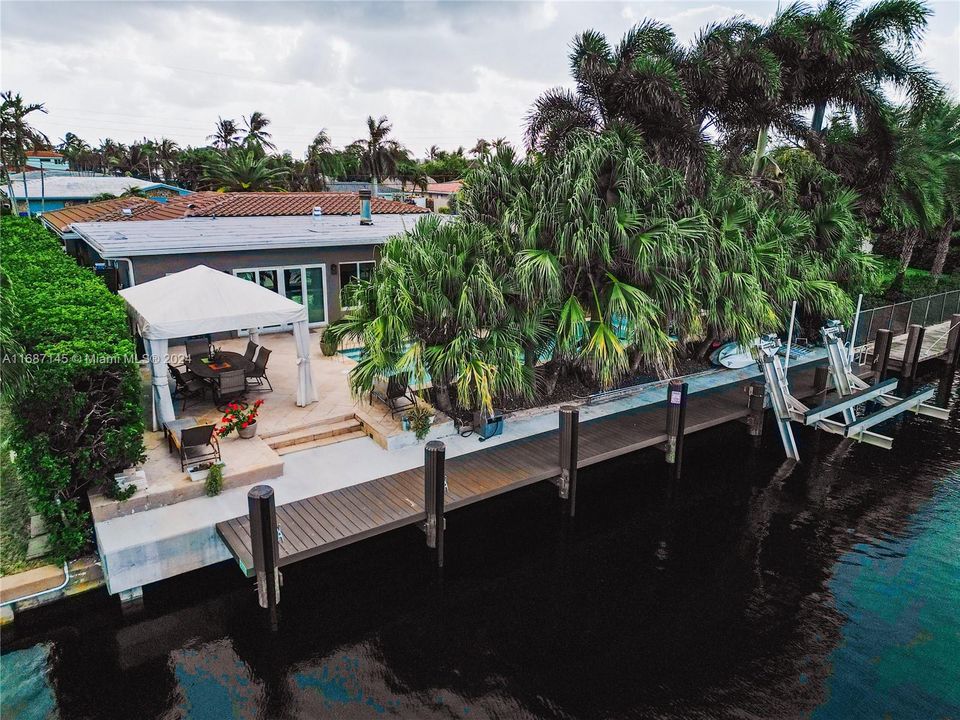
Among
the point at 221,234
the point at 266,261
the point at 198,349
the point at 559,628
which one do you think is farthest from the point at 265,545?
the point at 221,234

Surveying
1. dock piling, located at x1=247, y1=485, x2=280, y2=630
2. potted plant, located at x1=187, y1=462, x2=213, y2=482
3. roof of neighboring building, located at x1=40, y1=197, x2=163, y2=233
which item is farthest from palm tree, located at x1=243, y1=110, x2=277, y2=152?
dock piling, located at x1=247, y1=485, x2=280, y2=630

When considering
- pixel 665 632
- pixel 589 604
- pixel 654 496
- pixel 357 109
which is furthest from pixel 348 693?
pixel 357 109

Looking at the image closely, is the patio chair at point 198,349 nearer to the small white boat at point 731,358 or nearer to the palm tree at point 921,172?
the small white boat at point 731,358

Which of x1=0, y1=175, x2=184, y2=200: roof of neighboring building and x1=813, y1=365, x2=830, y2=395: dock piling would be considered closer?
x1=813, y1=365, x2=830, y2=395: dock piling

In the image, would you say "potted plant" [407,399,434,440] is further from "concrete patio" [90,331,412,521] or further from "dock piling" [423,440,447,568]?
"dock piling" [423,440,447,568]

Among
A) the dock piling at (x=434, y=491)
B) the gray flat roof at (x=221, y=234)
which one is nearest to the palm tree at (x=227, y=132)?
the gray flat roof at (x=221, y=234)

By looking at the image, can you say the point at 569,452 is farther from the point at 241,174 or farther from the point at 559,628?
the point at 241,174
